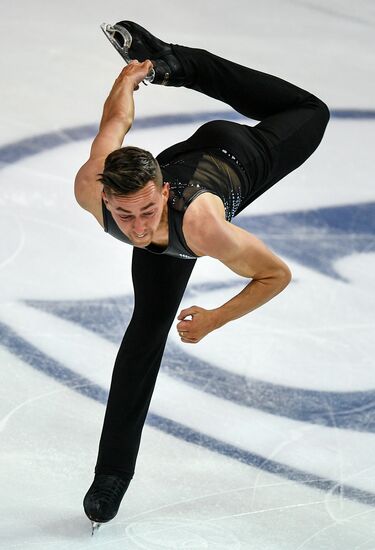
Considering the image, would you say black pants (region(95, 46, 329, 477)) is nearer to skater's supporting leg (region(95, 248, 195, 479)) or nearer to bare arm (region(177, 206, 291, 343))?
skater's supporting leg (region(95, 248, 195, 479))

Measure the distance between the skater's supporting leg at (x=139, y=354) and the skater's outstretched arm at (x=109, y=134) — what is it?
0.88 feet

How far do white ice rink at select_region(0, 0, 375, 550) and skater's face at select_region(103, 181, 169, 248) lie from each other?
3.16ft

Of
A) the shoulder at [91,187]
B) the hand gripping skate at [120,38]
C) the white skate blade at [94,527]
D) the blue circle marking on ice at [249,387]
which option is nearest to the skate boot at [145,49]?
the hand gripping skate at [120,38]

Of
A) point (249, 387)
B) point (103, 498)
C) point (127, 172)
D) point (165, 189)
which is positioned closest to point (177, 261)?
point (165, 189)

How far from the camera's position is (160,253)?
3303 mm

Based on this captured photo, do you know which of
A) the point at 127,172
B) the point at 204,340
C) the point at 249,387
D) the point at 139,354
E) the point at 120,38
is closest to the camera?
the point at 127,172

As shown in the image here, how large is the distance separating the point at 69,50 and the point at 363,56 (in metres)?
1.75

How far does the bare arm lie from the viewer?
3.04 meters

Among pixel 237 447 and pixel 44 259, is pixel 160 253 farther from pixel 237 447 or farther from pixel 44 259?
pixel 44 259

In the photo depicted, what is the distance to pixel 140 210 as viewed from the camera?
3.05 meters

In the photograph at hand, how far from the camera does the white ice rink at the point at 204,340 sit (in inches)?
141

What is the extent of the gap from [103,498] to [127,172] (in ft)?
3.52

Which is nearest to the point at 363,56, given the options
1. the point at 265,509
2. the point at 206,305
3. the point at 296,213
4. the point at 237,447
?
the point at 296,213

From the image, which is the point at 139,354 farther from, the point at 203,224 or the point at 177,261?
the point at 203,224
